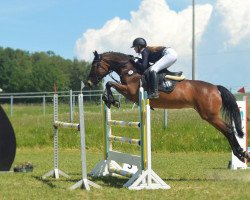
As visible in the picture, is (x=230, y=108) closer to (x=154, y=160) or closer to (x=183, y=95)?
(x=183, y=95)

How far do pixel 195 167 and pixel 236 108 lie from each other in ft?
9.15

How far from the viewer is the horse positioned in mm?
8578

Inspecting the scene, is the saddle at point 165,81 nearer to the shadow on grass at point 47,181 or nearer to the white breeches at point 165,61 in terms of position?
the white breeches at point 165,61

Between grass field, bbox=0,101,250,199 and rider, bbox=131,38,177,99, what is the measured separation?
1586mm

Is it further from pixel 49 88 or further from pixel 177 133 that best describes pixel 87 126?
pixel 49 88

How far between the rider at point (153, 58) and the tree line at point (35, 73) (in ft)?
211

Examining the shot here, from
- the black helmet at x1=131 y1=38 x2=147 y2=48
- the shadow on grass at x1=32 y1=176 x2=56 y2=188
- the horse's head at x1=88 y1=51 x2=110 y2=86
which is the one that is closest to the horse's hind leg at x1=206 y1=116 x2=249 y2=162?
the black helmet at x1=131 y1=38 x2=147 y2=48

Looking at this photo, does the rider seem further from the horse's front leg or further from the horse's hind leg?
the horse's hind leg

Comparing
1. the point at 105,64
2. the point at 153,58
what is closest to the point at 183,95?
the point at 153,58

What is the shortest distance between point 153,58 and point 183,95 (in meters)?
0.79

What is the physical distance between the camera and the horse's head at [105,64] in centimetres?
880

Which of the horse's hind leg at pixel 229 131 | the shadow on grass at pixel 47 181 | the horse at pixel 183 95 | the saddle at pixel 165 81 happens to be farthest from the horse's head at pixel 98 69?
the horse's hind leg at pixel 229 131

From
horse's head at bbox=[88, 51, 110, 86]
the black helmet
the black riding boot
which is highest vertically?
the black helmet

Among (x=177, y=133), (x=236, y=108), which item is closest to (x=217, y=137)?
(x=177, y=133)
